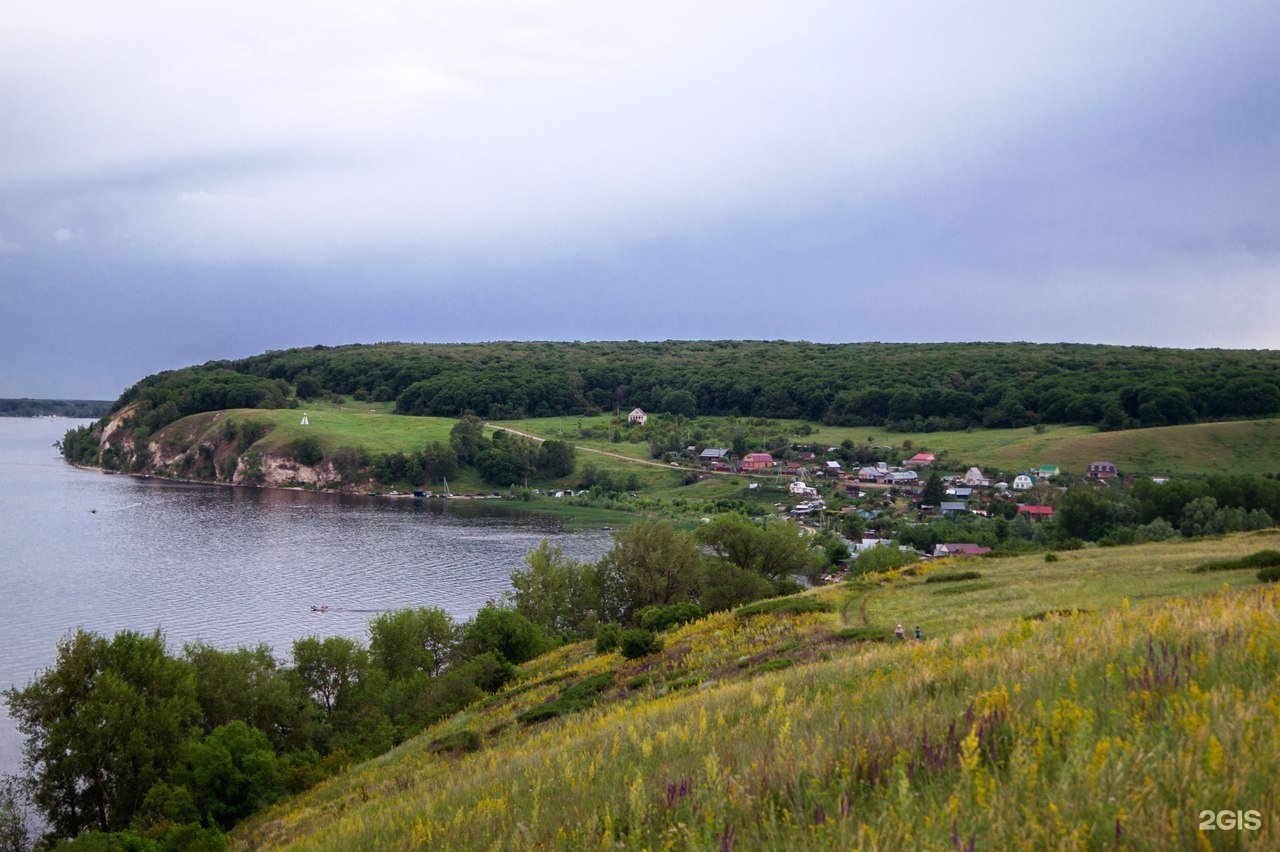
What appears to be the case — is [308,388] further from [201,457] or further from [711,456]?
[711,456]

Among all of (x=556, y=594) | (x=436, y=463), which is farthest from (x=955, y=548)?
(x=436, y=463)

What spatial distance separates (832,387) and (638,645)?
5193 inches

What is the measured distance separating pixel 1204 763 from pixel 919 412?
133263 mm

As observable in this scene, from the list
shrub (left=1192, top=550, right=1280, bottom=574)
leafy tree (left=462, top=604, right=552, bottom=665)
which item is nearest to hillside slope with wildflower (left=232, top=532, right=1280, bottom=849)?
shrub (left=1192, top=550, right=1280, bottom=574)

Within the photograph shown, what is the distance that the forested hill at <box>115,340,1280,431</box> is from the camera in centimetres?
11344

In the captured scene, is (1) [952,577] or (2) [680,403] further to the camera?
(2) [680,403]

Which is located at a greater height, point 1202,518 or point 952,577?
point 952,577

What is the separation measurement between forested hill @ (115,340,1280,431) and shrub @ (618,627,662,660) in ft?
347

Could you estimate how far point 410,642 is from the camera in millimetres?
37844

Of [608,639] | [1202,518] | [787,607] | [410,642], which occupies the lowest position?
[410,642]

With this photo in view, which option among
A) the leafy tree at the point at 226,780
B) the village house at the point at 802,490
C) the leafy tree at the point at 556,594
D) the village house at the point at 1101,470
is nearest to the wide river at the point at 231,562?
the leafy tree at the point at 556,594

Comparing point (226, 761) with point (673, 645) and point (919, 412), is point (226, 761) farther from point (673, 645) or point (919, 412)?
point (919, 412)

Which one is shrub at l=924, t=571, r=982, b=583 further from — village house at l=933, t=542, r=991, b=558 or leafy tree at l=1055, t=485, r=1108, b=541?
leafy tree at l=1055, t=485, r=1108, b=541

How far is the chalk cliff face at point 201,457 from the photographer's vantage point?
119500mm
